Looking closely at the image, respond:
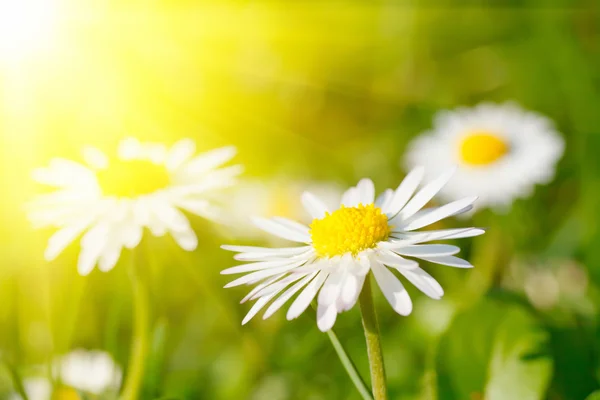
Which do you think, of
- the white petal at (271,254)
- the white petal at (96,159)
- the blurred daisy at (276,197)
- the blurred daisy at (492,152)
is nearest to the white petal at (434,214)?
the white petal at (271,254)

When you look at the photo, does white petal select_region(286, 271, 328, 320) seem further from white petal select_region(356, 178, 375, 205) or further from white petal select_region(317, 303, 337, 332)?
white petal select_region(356, 178, 375, 205)

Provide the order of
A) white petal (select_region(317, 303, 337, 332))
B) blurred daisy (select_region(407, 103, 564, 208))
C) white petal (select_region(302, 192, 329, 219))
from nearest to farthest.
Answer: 1. white petal (select_region(317, 303, 337, 332))
2. white petal (select_region(302, 192, 329, 219))
3. blurred daisy (select_region(407, 103, 564, 208))

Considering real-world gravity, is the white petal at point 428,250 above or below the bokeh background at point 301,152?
below

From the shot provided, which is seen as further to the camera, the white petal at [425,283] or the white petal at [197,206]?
the white petal at [197,206]

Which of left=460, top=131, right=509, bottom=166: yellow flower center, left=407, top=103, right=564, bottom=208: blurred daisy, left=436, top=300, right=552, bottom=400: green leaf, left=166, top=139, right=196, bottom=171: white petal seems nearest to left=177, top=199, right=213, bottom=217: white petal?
left=166, top=139, right=196, bottom=171: white petal

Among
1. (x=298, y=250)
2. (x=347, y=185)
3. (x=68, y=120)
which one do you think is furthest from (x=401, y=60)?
(x=298, y=250)

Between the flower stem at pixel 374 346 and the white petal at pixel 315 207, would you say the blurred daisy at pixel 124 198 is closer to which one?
the white petal at pixel 315 207

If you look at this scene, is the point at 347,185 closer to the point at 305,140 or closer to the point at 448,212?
the point at 305,140
